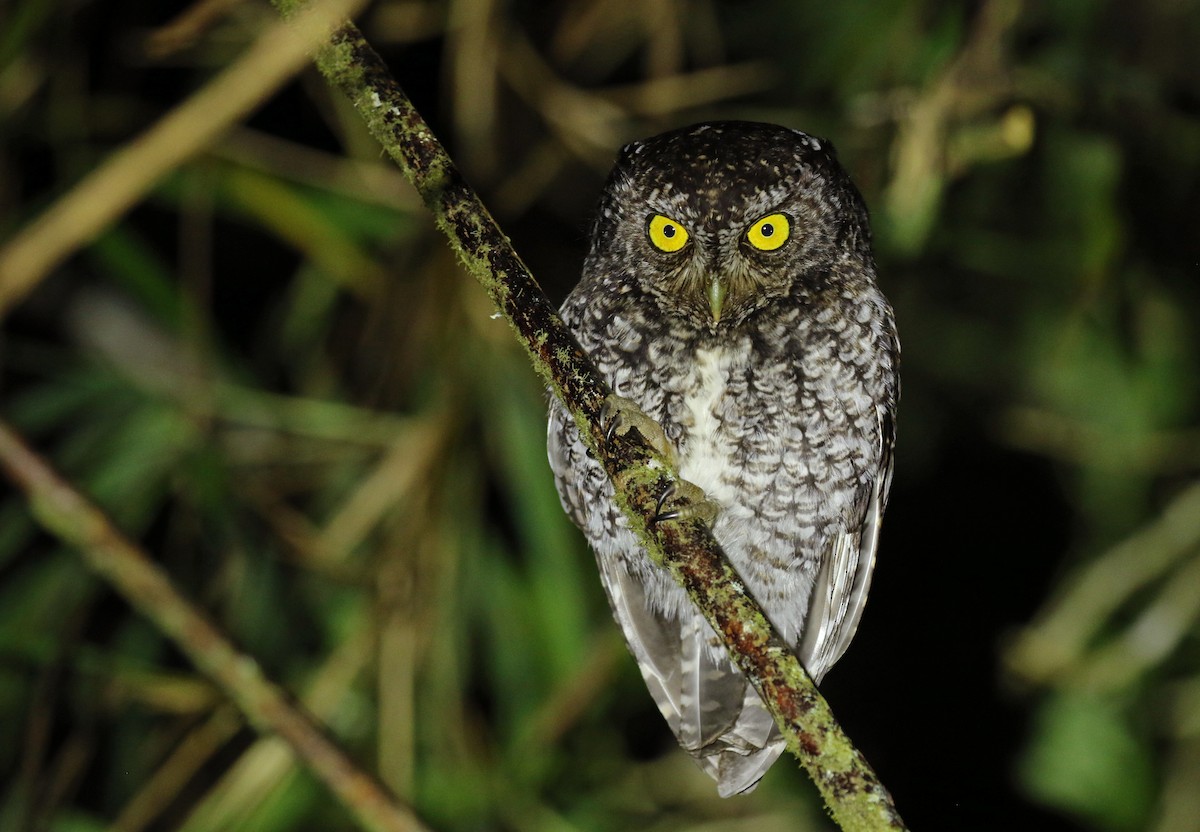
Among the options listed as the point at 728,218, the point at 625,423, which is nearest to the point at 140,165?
the point at 728,218

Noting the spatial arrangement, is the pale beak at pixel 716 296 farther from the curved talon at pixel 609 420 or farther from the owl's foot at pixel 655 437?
the curved talon at pixel 609 420

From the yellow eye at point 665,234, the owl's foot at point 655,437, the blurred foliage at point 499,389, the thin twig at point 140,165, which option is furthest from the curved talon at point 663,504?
the blurred foliage at point 499,389

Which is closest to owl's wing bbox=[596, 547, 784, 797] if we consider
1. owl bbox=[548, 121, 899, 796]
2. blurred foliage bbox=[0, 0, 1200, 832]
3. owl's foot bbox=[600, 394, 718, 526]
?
owl bbox=[548, 121, 899, 796]

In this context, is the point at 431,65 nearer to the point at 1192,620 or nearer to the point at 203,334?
the point at 203,334

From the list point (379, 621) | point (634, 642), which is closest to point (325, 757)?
point (634, 642)

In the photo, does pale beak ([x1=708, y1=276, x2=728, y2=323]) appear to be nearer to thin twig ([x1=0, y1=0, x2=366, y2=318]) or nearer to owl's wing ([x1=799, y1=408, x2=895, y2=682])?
owl's wing ([x1=799, y1=408, x2=895, y2=682])
